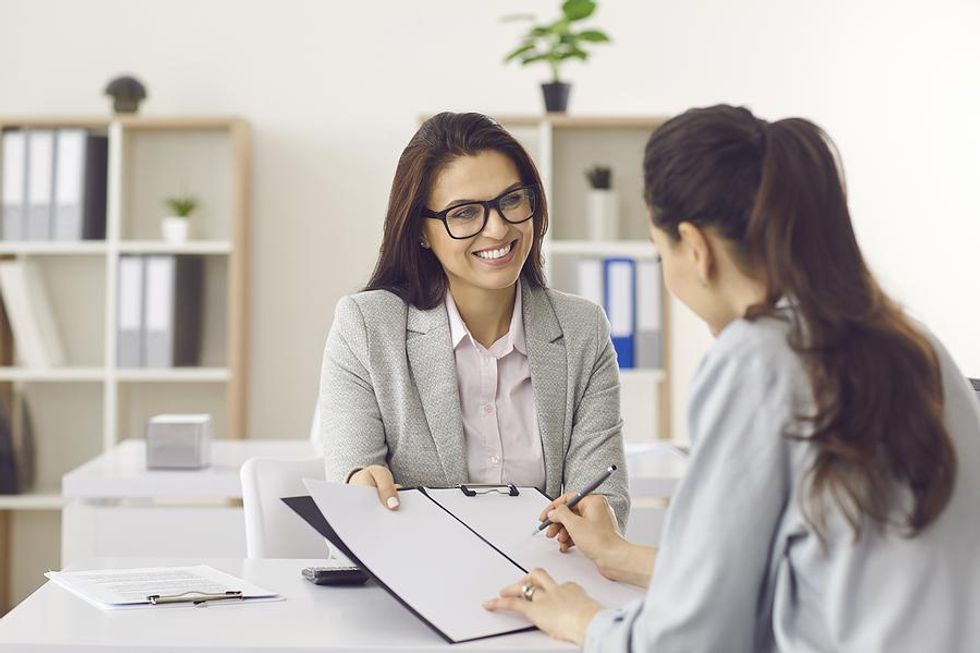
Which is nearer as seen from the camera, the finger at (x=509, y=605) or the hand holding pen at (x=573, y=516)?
the finger at (x=509, y=605)

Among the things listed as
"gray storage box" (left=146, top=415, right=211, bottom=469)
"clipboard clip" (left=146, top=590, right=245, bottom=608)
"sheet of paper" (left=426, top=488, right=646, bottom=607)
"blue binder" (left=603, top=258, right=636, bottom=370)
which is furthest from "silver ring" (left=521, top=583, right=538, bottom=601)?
"blue binder" (left=603, top=258, right=636, bottom=370)

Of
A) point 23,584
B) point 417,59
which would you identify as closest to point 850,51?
point 417,59

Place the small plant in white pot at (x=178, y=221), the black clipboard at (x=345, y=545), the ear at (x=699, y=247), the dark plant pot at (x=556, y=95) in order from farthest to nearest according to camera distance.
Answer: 1. the small plant in white pot at (x=178, y=221)
2. the dark plant pot at (x=556, y=95)
3. the black clipboard at (x=345, y=545)
4. the ear at (x=699, y=247)

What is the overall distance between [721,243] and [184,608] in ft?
2.38

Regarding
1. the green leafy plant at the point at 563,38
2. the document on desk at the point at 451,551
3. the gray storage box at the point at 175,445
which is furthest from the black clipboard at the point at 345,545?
the green leafy plant at the point at 563,38

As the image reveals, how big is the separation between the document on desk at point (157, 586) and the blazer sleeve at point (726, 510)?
542mm

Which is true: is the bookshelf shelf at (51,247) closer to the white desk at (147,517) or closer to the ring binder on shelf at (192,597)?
the white desk at (147,517)

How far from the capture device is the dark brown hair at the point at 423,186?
1.89 meters

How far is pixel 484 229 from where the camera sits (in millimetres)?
1860

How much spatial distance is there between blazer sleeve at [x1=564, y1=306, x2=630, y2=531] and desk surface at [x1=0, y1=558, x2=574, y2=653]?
0.49 metres

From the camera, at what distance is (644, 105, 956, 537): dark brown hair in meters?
1.04

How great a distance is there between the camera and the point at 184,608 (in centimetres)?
137

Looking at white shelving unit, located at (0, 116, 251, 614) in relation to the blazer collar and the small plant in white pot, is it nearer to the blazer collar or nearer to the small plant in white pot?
the small plant in white pot

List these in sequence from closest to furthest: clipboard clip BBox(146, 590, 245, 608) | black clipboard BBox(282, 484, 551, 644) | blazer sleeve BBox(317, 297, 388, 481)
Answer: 1. black clipboard BBox(282, 484, 551, 644)
2. clipboard clip BBox(146, 590, 245, 608)
3. blazer sleeve BBox(317, 297, 388, 481)
